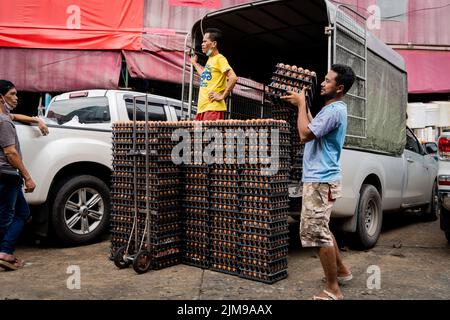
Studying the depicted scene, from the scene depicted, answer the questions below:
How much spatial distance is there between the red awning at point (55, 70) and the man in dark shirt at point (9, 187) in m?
6.32

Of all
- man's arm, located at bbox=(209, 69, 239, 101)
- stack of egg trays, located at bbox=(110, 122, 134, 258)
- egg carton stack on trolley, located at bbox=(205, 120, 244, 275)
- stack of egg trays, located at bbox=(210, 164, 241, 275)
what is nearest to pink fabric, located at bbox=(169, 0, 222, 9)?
man's arm, located at bbox=(209, 69, 239, 101)

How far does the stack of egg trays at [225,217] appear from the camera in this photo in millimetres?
4625

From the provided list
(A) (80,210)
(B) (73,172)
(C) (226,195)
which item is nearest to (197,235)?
(C) (226,195)

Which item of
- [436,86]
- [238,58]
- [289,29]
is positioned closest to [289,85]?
[289,29]

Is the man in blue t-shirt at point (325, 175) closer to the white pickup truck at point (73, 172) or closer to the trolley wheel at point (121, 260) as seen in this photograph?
the trolley wheel at point (121, 260)

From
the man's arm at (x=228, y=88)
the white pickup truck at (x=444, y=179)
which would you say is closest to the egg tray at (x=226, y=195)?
the man's arm at (x=228, y=88)

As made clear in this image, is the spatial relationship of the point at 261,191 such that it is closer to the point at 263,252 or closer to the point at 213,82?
the point at 263,252

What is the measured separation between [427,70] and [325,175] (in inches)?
403

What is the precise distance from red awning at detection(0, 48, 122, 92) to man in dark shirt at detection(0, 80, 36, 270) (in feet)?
20.7

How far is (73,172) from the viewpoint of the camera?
6.04 m

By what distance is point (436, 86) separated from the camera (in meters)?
12.2

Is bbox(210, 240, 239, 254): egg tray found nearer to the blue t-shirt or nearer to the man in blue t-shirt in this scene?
the man in blue t-shirt

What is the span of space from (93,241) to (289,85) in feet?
11.3

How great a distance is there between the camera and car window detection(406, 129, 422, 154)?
8022mm
